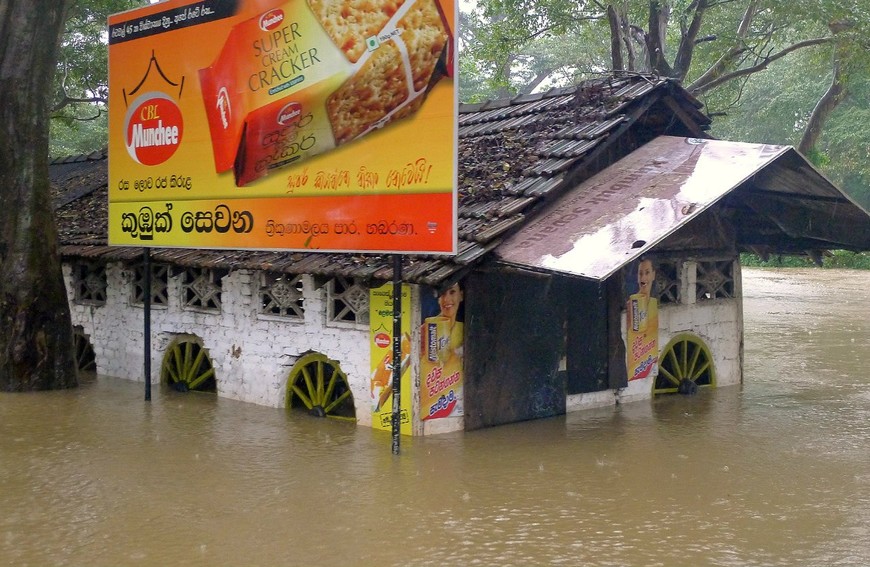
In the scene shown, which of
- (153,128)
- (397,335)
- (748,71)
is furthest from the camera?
(748,71)

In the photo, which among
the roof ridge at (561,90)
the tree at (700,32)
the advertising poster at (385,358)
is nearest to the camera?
the advertising poster at (385,358)

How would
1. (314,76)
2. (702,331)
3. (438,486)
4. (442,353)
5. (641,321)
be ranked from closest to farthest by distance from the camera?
1. (438,486)
2. (314,76)
3. (442,353)
4. (641,321)
5. (702,331)

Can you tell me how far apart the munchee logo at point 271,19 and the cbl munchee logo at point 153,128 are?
1.91 metres

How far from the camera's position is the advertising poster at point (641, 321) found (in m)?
13.0

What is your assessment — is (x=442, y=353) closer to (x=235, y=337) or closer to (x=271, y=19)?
(x=235, y=337)

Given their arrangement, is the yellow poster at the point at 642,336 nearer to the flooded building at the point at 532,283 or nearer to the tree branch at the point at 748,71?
the flooded building at the point at 532,283

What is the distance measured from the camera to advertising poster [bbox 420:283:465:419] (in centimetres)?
1077

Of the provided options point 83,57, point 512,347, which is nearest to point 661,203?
point 512,347

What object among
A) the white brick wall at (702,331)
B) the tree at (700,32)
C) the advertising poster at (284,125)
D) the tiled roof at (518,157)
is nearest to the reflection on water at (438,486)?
the white brick wall at (702,331)

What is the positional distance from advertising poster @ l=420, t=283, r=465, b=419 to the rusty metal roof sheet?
0.87m

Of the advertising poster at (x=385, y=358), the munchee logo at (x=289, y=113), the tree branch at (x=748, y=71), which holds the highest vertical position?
the tree branch at (x=748, y=71)

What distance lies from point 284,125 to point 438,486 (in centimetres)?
415

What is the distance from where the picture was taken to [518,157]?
12344mm

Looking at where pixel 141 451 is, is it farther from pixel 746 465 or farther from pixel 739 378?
pixel 739 378
